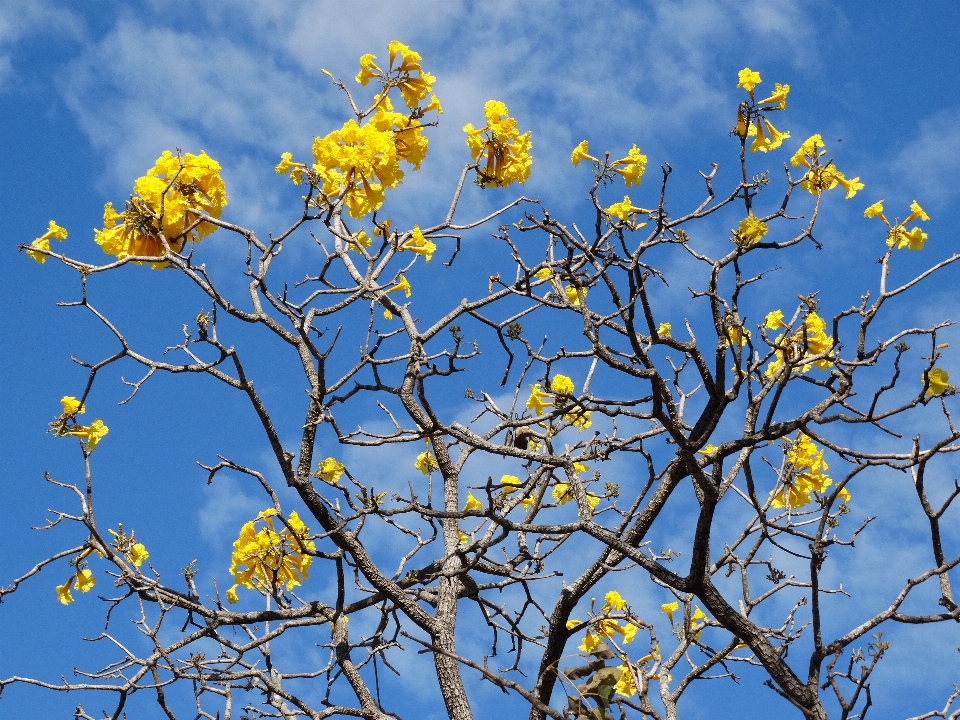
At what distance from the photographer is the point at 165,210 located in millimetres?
5152

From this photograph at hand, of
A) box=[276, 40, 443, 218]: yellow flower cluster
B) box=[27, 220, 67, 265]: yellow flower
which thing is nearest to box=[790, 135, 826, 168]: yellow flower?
box=[276, 40, 443, 218]: yellow flower cluster

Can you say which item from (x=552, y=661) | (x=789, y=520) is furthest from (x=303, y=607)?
(x=789, y=520)

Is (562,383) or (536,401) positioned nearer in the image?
(562,383)

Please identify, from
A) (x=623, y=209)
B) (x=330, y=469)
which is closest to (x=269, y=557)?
(x=330, y=469)

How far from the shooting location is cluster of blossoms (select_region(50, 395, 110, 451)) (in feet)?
17.4

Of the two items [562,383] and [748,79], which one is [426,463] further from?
[748,79]

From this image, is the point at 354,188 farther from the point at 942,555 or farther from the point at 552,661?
the point at 942,555

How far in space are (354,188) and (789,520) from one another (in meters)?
3.34

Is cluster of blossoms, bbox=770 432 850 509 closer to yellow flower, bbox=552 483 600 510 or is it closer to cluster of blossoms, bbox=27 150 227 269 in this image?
yellow flower, bbox=552 483 600 510

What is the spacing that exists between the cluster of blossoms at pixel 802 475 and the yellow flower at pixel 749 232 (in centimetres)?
232

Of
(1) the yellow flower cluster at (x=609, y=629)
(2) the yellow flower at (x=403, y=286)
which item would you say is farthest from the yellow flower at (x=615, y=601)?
(2) the yellow flower at (x=403, y=286)

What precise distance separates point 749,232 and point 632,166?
1703 mm

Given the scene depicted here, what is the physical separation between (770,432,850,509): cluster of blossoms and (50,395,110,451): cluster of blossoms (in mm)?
4273

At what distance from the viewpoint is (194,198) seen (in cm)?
530
